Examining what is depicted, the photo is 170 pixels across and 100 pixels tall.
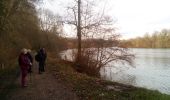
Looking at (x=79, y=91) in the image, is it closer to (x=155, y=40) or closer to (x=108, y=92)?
(x=108, y=92)

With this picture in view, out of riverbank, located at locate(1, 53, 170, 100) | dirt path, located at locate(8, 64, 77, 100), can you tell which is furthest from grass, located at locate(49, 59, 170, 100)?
dirt path, located at locate(8, 64, 77, 100)

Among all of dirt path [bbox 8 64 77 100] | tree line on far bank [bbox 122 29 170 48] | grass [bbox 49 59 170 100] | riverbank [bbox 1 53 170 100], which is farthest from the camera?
tree line on far bank [bbox 122 29 170 48]

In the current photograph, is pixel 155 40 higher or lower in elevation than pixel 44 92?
higher

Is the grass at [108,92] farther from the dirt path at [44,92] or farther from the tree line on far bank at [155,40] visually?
the tree line on far bank at [155,40]

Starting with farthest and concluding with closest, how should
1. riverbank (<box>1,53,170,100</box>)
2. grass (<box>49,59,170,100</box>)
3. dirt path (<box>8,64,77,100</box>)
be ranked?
dirt path (<box>8,64,77,100</box>) → riverbank (<box>1,53,170,100</box>) → grass (<box>49,59,170,100</box>)

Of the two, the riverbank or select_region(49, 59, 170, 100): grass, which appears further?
the riverbank

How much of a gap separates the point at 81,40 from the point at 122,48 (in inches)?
153

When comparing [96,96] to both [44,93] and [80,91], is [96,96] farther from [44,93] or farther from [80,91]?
[44,93]

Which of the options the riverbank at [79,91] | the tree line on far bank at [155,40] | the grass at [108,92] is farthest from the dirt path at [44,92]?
the tree line on far bank at [155,40]

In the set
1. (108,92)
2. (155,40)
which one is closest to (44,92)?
(108,92)

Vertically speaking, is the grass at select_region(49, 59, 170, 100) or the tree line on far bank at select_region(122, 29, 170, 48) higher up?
the tree line on far bank at select_region(122, 29, 170, 48)

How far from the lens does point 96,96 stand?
1184 cm

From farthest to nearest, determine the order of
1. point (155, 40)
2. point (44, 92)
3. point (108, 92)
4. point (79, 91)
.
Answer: point (155, 40) < point (44, 92) < point (79, 91) < point (108, 92)

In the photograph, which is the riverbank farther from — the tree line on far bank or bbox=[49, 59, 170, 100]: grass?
the tree line on far bank
